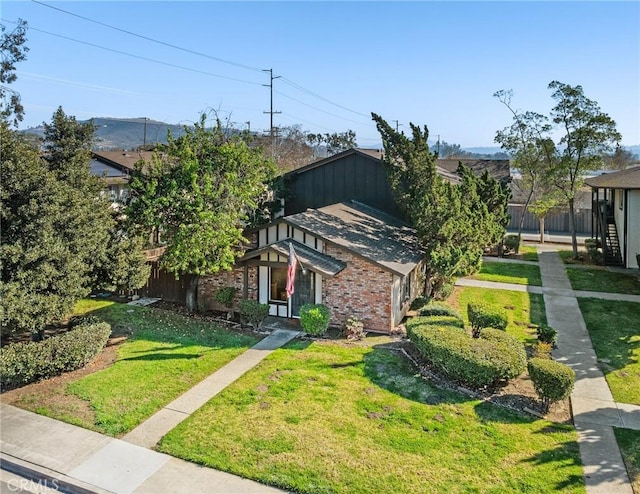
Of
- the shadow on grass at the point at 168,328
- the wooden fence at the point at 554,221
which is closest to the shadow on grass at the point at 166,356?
the shadow on grass at the point at 168,328

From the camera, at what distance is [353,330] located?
14633 mm

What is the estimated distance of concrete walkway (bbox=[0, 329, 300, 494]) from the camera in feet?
25.8

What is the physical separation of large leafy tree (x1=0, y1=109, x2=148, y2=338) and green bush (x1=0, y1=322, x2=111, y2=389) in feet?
1.78

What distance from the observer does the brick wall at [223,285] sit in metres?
16.8

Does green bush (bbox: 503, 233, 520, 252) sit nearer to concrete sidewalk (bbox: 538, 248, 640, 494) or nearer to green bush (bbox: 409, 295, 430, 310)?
concrete sidewalk (bbox: 538, 248, 640, 494)

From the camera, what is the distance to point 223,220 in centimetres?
1543

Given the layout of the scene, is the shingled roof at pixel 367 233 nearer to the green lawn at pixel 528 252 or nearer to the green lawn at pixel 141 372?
the green lawn at pixel 141 372

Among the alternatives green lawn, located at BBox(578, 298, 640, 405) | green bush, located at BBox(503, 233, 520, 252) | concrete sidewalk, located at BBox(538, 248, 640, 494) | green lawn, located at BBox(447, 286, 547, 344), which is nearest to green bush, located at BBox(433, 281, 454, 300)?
green lawn, located at BBox(447, 286, 547, 344)

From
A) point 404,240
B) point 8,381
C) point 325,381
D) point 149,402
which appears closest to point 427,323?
point 325,381

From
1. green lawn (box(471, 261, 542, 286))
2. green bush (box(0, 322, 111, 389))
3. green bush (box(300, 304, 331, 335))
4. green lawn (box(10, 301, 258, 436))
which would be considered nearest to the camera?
green lawn (box(10, 301, 258, 436))

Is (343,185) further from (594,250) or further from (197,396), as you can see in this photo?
(594,250)

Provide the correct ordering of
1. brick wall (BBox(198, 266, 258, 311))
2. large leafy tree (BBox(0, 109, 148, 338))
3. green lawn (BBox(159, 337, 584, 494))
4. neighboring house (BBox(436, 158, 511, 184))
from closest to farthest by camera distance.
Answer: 1. green lawn (BBox(159, 337, 584, 494))
2. large leafy tree (BBox(0, 109, 148, 338))
3. brick wall (BBox(198, 266, 258, 311))
4. neighboring house (BBox(436, 158, 511, 184))

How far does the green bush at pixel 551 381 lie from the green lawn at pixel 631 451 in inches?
45.5

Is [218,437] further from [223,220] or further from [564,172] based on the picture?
[564,172]
